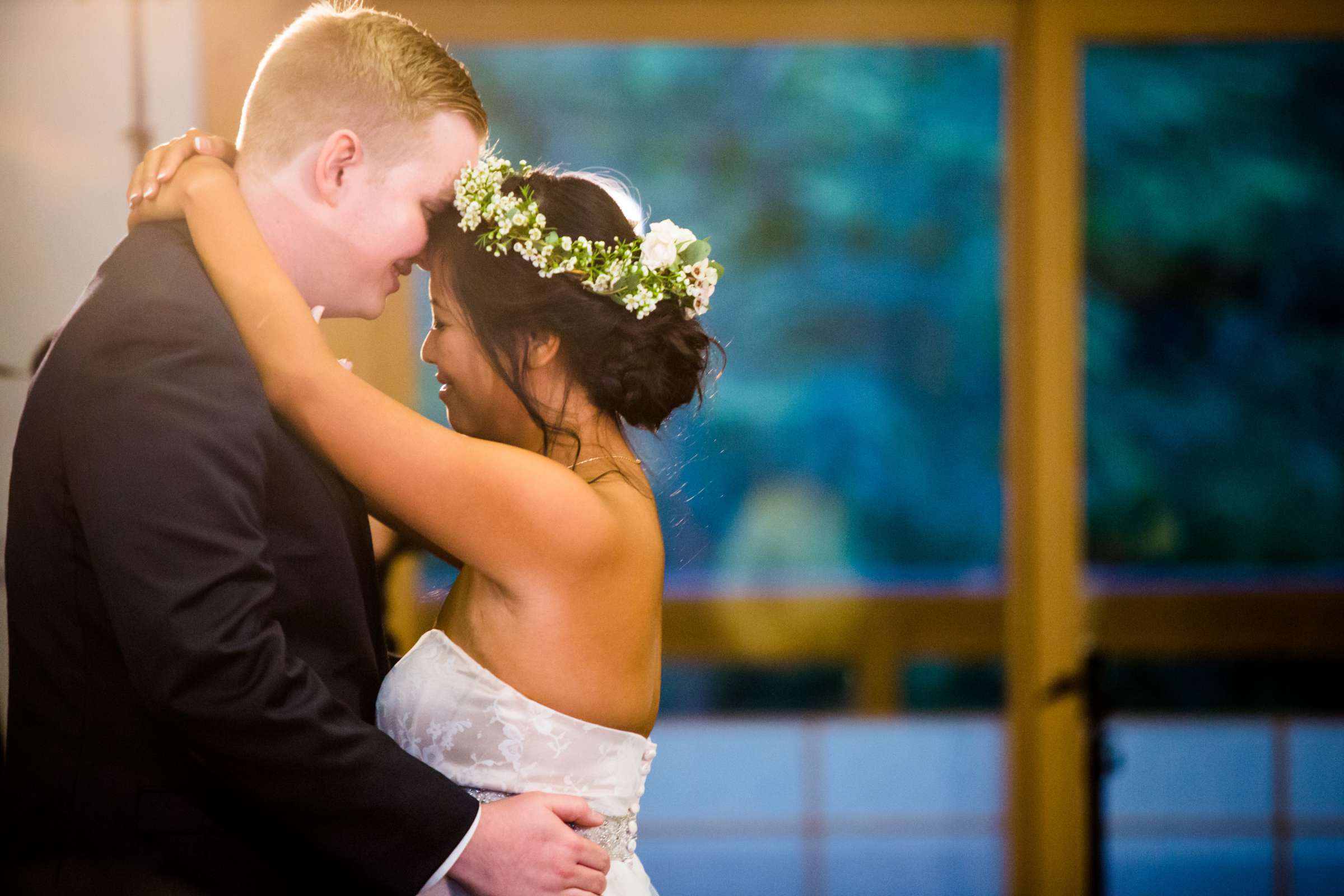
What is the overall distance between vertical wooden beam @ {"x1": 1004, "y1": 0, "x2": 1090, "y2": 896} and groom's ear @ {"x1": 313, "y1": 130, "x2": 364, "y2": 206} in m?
1.91

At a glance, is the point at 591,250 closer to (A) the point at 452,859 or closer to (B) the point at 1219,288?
(A) the point at 452,859

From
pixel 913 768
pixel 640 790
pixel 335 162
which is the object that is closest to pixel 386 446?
pixel 335 162

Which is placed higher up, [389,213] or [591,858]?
[389,213]

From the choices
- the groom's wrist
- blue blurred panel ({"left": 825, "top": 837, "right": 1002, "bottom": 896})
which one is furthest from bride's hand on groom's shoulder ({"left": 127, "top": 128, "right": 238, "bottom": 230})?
blue blurred panel ({"left": 825, "top": 837, "right": 1002, "bottom": 896})

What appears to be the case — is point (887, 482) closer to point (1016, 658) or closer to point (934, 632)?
point (934, 632)

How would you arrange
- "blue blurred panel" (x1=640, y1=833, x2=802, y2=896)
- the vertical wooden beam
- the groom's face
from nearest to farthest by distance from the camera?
the groom's face
the vertical wooden beam
"blue blurred panel" (x1=640, y1=833, x2=802, y2=896)

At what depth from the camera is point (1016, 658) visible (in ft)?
9.16

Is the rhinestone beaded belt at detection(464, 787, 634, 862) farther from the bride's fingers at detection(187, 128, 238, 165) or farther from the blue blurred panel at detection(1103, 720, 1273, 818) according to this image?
the blue blurred panel at detection(1103, 720, 1273, 818)

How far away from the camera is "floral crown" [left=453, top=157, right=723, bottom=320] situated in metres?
1.32

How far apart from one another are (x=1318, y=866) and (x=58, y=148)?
12.1ft

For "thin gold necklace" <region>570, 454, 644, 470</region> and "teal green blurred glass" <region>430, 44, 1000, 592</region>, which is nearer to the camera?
"thin gold necklace" <region>570, 454, 644, 470</region>

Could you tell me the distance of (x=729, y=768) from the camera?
3617mm

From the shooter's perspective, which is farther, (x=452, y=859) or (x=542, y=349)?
A: (x=542, y=349)

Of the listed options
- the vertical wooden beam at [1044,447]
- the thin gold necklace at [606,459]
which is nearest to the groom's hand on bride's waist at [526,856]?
the thin gold necklace at [606,459]
